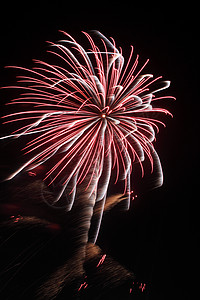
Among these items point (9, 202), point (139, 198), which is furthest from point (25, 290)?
point (139, 198)

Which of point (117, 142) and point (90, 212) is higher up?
point (117, 142)

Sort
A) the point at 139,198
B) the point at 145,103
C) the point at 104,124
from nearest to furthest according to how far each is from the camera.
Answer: the point at 104,124, the point at 145,103, the point at 139,198


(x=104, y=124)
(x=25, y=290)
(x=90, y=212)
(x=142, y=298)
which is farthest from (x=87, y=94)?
(x=142, y=298)

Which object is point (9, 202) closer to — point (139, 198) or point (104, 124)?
point (104, 124)

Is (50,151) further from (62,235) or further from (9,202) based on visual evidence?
(62,235)

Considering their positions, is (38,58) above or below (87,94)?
above

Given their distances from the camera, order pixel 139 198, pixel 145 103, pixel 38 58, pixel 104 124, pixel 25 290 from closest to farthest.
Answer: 1. pixel 25 290
2. pixel 104 124
3. pixel 145 103
4. pixel 38 58
5. pixel 139 198

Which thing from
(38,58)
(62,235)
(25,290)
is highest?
(38,58)

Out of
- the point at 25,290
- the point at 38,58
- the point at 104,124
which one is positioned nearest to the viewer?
the point at 25,290

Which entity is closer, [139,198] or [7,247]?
[7,247]
